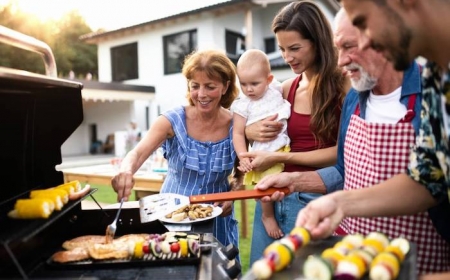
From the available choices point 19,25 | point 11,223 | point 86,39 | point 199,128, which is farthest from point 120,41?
point 11,223

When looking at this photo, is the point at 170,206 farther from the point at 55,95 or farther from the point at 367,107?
the point at 367,107

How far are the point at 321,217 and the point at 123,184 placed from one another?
50.1 inches

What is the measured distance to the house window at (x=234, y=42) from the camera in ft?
56.5

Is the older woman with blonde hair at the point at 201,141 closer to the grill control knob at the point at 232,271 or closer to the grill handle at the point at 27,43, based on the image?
the grill handle at the point at 27,43

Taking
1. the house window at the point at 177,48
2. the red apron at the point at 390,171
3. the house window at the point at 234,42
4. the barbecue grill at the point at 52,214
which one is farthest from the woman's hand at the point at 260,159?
the house window at the point at 177,48

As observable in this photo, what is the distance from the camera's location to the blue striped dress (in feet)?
9.43

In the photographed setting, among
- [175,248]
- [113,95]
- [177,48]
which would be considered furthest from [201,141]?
[113,95]

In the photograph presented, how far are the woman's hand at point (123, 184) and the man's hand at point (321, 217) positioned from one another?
1171 mm

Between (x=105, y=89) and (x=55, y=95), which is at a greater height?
(x=105, y=89)

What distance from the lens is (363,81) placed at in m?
2.11

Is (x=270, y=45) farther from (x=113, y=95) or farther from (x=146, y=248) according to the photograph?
Answer: (x=146, y=248)

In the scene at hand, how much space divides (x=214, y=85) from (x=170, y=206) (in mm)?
952

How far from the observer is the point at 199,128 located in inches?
119

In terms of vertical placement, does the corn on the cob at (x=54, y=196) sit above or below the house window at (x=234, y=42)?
below
